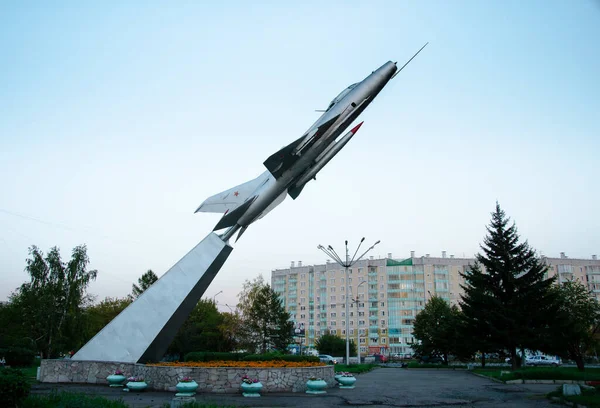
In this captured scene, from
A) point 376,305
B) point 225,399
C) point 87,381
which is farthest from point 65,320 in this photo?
point 376,305

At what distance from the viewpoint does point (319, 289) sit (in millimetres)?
90312

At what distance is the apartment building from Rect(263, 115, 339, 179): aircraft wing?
6352 centimetres

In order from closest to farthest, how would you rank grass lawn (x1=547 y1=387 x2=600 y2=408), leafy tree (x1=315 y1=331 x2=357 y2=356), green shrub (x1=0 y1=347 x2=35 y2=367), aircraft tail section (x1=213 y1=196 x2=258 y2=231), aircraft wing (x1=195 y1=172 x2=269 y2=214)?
grass lawn (x1=547 y1=387 x2=600 y2=408) < aircraft tail section (x1=213 y1=196 x2=258 y2=231) < aircraft wing (x1=195 y1=172 x2=269 y2=214) < green shrub (x1=0 y1=347 x2=35 y2=367) < leafy tree (x1=315 y1=331 x2=357 y2=356)

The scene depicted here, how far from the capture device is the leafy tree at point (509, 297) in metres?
25.1

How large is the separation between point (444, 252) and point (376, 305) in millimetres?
16344

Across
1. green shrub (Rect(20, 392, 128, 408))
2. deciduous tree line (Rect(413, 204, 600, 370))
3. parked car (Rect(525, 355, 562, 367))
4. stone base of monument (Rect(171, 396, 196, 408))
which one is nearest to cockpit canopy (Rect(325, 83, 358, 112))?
stone base of monument (Rect(171, 396, 196, 408))

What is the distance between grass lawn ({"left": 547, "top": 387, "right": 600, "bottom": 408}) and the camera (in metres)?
9.18

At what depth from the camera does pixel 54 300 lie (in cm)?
3250

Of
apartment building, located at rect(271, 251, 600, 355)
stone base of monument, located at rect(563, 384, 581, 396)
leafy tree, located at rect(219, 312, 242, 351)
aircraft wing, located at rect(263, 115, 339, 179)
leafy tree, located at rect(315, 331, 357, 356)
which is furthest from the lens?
apartment building, located at rect(271, 251, 600, 355)

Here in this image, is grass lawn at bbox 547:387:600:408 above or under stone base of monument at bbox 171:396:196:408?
under

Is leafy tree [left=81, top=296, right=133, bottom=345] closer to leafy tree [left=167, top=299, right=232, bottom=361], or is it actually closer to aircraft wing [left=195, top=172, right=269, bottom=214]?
leafy tree [left=167, top=299, right=232, bottom=361]

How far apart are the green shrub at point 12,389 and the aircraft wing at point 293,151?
10544 millimetres

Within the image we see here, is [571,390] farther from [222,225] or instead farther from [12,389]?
[222,225]

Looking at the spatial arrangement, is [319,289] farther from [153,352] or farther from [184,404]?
[184,404]
